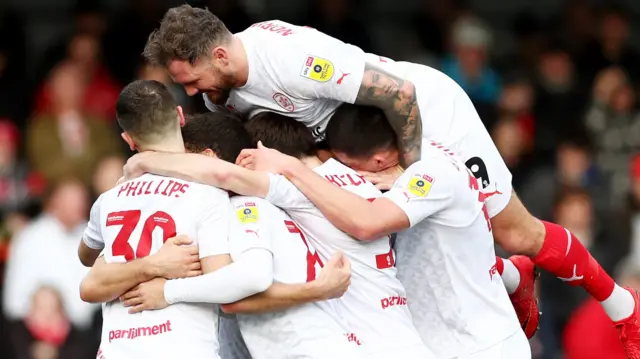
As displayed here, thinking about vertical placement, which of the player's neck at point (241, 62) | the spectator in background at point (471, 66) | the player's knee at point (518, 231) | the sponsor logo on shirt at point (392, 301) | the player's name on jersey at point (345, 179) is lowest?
the spectator in background at point (471, 66)

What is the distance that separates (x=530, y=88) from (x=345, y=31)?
203 centimetres

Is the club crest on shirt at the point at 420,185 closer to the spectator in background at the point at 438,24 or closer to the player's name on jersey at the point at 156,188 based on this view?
the player's name on jersey at the point at 156,188

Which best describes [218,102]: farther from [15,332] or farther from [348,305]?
[15,332]

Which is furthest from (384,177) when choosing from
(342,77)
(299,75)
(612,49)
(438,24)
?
(612,49)

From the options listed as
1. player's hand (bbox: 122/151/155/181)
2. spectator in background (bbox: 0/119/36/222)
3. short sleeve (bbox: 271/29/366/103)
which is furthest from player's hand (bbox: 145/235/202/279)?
spectator in background (bbox: 0/119/36/222)

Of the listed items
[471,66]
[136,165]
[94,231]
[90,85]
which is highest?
[136,165]

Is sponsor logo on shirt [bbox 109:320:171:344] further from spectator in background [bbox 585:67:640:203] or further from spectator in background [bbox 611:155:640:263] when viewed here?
spectator in background [bbox 585:67:640:203]

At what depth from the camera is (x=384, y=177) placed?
620 centimetres

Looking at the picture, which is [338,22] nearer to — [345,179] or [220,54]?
[220,54]

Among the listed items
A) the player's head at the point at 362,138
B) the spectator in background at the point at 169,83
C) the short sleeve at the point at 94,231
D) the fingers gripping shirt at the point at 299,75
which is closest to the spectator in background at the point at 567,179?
the spectator in background at the point at 169,83

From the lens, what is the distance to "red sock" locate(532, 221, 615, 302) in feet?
22.6

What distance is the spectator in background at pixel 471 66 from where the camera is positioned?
13.1m

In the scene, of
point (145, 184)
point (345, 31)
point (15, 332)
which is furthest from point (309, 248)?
point (345, 31)

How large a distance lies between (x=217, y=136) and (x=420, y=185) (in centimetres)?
98
